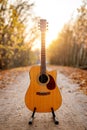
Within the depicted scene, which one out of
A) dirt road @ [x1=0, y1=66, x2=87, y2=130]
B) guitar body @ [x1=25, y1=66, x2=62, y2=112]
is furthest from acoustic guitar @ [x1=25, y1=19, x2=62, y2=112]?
dirt road @ [x1=0, y1=66, x2=87, y2=130]

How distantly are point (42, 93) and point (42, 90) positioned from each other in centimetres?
5

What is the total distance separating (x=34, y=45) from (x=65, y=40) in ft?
15.2

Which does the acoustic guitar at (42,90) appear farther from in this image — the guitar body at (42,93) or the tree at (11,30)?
the tree at (11,30)

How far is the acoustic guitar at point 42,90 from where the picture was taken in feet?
17.3

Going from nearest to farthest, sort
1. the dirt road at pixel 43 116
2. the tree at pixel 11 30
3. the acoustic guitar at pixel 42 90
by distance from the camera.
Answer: the dirt road at pixel 43 116 → the acoustic guitar at pixel 42 90 → the tree at pixel 11 30

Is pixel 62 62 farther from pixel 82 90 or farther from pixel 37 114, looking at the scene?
pixel 37 114

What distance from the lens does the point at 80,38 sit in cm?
2277

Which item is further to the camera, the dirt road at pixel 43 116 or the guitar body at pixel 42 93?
the guitar body at pixel 42 93

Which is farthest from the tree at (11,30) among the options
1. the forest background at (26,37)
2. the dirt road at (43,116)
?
the dirt road at (43,116)

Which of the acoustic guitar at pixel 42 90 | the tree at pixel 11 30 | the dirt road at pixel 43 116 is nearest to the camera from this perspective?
the dirt road at pixel 43 116

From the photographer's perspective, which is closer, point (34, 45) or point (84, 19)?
point (84, 19)

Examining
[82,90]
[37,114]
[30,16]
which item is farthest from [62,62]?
[37,114]

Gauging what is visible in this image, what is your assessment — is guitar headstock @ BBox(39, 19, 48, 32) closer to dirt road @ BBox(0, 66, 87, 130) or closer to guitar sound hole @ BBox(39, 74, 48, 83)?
guitar sound hole @ BBox(39, 74, 48, 83)

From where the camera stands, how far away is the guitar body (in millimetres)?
5285
